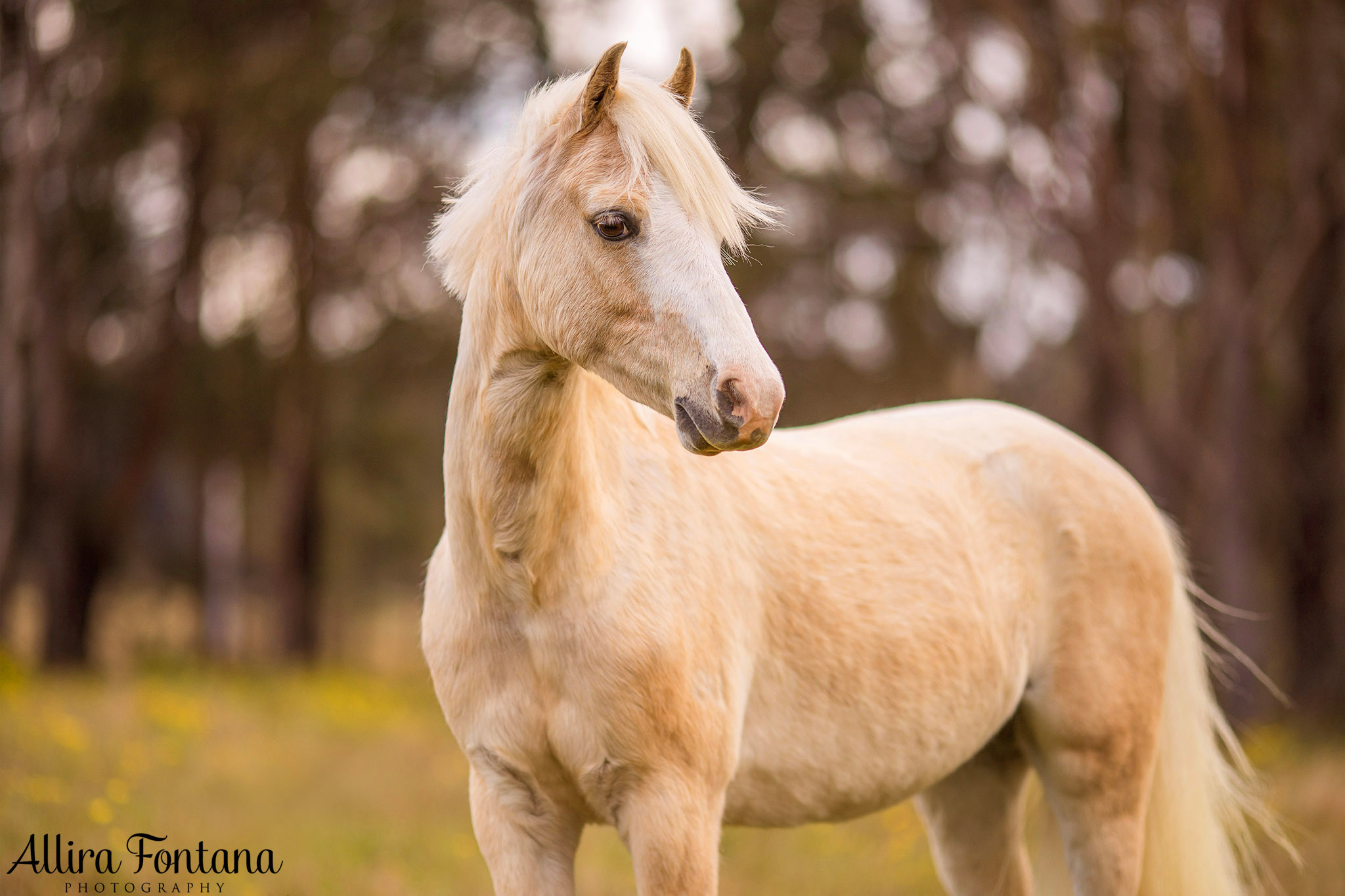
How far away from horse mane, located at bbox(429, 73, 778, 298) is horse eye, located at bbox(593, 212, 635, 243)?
0.27 ft

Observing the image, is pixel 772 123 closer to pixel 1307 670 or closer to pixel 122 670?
pixel 1307 670

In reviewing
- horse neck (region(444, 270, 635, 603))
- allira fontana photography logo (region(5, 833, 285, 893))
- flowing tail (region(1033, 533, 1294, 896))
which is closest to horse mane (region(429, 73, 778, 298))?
horse neck (region(444, 270, 635, 603))

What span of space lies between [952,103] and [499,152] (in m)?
9.28

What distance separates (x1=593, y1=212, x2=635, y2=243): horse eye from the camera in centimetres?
203

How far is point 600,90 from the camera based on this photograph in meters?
2.10

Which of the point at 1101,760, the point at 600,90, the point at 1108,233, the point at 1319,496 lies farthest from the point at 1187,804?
the point at 1319,496

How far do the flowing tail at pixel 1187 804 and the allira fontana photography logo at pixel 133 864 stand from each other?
124 inches

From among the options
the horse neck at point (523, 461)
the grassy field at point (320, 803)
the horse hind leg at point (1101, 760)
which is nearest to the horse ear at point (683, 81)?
the horse neck at point (523, 461)

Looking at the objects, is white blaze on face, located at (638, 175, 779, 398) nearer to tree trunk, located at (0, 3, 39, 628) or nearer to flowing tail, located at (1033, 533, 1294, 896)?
flowing tail, located at (1033, 533, 1294, 896)

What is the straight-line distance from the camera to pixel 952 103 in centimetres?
1059

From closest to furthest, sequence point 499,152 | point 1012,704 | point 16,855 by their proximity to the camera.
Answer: point 499,152
point 1012,704
point 16,855

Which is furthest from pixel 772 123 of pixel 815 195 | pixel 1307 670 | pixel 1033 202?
pixel 1307 670

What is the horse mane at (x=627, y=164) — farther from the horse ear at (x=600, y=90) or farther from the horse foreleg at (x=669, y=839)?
the horse foreleg at (x=669, y=839)

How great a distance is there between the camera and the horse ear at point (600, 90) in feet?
6.74
